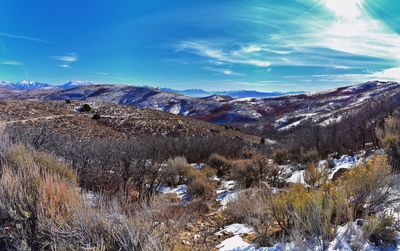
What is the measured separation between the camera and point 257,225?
454 centimetres

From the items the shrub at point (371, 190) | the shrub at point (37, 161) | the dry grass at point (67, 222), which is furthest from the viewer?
the shrub at point (37, 161)

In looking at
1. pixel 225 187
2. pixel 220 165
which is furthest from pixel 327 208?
pixel 220 165

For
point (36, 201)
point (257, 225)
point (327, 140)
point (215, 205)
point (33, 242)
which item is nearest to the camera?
point (33, 242)

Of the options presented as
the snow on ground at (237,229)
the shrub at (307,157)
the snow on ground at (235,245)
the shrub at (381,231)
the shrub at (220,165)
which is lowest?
the shrub at (220,165)

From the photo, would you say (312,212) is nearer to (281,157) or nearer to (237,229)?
(237,229)

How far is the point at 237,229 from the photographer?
5590 mm

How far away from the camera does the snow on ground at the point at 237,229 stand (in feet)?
17.5

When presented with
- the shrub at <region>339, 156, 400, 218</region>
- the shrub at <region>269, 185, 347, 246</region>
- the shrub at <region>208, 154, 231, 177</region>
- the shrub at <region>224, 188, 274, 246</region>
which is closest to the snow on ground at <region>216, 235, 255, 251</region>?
the shrub at <region>224, 188, 274, 246</region>

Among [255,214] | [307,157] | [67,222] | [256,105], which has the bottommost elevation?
[256,105]

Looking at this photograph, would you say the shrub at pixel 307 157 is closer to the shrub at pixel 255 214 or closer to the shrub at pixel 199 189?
the shrub at pixel 199 189

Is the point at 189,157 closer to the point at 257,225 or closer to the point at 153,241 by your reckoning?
the point at 257,225

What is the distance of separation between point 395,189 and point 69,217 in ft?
15.8

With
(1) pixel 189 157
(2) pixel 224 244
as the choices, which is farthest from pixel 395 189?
(1) pixel 189 157

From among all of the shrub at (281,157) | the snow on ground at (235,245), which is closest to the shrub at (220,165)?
the shrub at (281,157)
